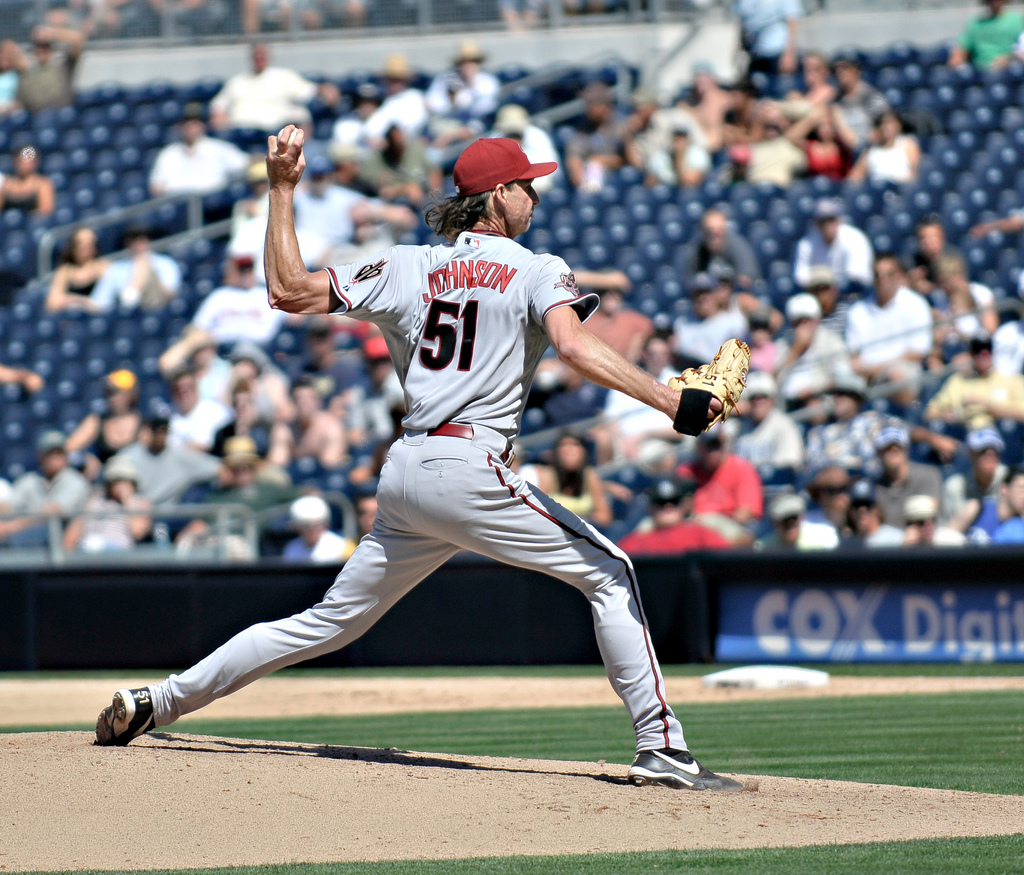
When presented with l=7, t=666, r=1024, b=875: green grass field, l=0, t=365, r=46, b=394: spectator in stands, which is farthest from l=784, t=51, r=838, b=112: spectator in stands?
l=0, t=365, r=46, b=394: spectator in stands

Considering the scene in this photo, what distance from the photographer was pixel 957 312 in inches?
462

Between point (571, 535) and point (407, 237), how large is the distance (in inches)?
396

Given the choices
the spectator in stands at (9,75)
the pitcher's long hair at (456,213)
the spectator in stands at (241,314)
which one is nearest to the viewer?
the pitcher's long hair at (456,213)

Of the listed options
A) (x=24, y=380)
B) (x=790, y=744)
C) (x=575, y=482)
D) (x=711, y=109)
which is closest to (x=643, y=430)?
(x=575, y=482)

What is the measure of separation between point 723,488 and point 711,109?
561 cm

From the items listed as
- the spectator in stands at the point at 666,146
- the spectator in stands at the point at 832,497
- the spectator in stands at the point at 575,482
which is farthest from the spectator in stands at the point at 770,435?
the spectator in stands at the point at 666,146

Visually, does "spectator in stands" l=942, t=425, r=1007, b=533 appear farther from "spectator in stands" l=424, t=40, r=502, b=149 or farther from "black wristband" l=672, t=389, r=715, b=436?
"spectator in stands" l=424, t=40, r=502, b=149

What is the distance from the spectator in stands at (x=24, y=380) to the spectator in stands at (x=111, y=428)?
1.57m

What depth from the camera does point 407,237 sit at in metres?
14.4

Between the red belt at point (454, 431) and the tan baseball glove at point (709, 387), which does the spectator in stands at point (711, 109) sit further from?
the red belt at point (454, 431)

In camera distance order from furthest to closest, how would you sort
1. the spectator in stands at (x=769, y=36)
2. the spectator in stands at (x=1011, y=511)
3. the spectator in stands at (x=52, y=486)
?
the spectator in stands at (x=769, y=36)
the spectator in stands at (x=52, y=486)
the spectator in stands at (x=1011, y=511)

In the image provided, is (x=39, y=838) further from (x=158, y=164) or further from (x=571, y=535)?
(x=158, y=164)

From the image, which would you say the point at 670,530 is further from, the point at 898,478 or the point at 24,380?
the point at 24,380

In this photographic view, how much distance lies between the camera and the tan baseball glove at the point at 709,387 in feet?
14.0
